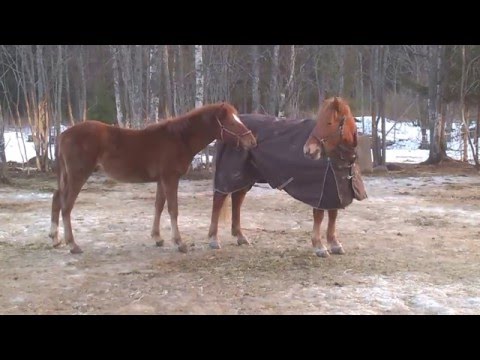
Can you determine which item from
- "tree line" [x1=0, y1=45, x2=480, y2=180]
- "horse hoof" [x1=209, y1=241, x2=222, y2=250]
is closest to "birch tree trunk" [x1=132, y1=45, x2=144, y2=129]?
"tree line" [x1=0, y1=45, x2=480, y2=180]

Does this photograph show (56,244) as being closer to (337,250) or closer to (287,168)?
(287,168)

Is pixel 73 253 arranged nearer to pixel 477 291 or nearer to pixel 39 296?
pixel 39 296

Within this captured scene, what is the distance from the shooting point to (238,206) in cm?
598

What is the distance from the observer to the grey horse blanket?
200 inches

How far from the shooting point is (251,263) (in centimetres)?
503

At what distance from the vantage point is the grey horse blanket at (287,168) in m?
5.09

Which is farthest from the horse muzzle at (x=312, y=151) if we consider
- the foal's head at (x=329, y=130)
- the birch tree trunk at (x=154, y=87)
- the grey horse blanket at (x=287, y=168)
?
the birch tree trunk at (x=154, y=87)

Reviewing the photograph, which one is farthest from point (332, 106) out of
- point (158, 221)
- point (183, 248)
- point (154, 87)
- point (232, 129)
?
point (154, 87)

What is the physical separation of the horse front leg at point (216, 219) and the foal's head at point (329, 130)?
1.37 m

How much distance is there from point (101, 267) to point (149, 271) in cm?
50

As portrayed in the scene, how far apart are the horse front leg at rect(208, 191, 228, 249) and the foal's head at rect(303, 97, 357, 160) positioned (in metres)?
1.37

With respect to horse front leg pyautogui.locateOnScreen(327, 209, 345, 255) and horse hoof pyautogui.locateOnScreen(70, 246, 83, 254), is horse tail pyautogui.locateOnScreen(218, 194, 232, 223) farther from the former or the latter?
horse hoof pyautogui.locateOnScreen(70, 246, 83, 254)

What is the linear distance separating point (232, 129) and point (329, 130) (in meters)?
1.11

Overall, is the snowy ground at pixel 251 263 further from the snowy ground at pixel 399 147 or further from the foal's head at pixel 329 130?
the snowy ground at pixel 399 147
